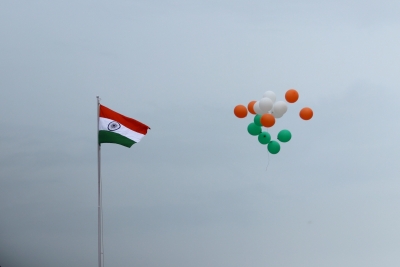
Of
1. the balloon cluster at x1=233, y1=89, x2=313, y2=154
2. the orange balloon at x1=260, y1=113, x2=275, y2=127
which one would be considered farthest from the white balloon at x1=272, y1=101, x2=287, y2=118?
the orange balloon at x1=260, y1=113, x2=275, y2=127

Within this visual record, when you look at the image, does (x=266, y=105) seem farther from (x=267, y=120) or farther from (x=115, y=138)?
(x=115, y=138)

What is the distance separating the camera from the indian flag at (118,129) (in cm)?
834

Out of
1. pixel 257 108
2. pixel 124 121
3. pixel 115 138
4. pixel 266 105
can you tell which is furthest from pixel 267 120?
pixel 115 138

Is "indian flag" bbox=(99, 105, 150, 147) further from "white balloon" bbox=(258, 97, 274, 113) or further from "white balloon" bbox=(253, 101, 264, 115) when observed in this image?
"white balloon" bbox=(258, 97, 274, 113)

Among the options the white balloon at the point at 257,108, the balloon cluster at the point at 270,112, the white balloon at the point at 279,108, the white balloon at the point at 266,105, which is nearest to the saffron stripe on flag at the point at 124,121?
the balloon cluster at the point at 270,112

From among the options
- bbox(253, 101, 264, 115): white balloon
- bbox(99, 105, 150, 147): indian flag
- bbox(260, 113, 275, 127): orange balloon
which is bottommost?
bbox(260, 113, 275, 127): orange balloon

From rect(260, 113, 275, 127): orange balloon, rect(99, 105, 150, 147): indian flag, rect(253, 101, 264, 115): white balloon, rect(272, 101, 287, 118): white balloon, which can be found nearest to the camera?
rect(260, 113, 275, 127): orange balloon

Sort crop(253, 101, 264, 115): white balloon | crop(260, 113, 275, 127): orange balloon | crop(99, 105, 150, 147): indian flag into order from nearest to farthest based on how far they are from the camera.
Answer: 1. crop(260, 113, 275, 127): orange balloon
2. crop(253, 101, 264, 115): white balloon
3. crop(99, 105, 150, 147): indian flag

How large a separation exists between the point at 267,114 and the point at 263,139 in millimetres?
605

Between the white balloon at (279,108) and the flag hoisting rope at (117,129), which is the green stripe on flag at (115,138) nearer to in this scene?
the flag hoisting rope at (117,129)

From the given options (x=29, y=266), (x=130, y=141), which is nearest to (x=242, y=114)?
(x=130, y=141)

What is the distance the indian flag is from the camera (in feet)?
27.4

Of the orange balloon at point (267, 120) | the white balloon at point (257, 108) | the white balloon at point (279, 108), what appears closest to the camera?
the orange balloon at point (267, 120)

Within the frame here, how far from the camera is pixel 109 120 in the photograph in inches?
330
